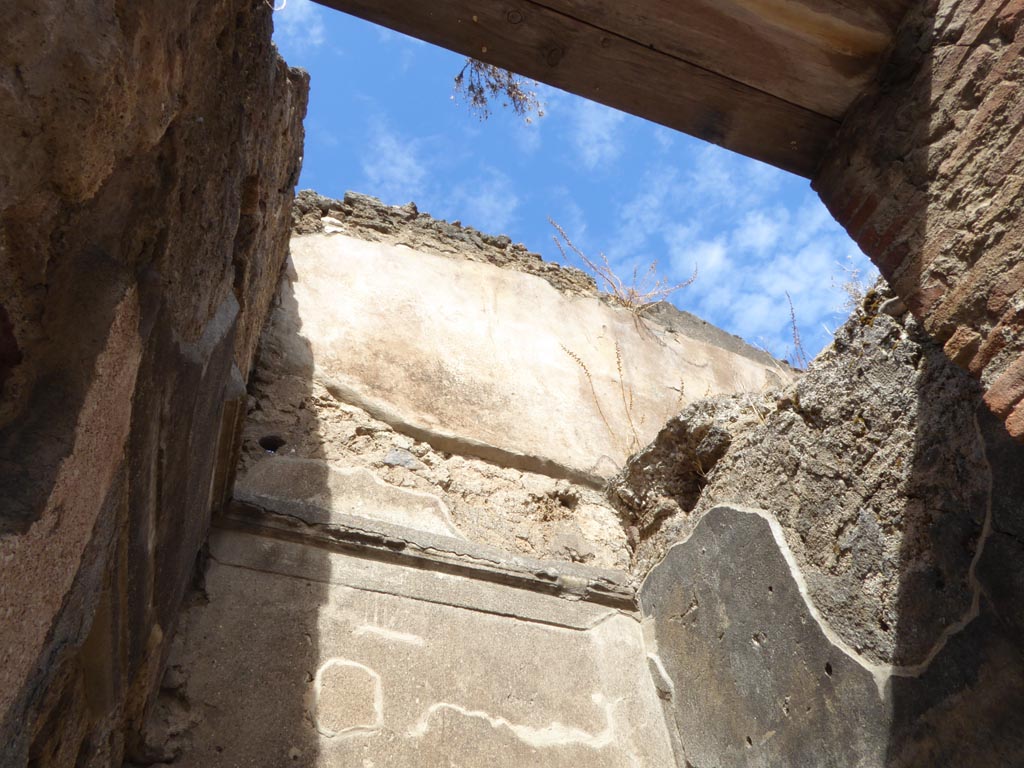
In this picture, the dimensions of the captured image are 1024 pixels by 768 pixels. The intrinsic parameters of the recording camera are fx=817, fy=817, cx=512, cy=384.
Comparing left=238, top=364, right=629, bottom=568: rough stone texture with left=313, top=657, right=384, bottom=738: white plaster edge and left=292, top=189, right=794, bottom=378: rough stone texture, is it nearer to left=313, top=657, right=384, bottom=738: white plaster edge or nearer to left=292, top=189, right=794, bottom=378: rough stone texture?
left=313, top=657, right=384, bottom=738: white plaster edge

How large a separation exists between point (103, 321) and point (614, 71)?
1.45 metres

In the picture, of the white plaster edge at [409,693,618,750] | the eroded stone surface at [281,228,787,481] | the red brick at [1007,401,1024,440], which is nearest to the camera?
the red brick at [1007,401,1024,440]

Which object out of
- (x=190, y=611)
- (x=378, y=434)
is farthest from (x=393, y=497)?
(x=190, y=611)

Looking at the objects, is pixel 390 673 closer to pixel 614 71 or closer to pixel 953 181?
pixel 614 71

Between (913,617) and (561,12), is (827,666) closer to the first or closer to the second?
(913,617)

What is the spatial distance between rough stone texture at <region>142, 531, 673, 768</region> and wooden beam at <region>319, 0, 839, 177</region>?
1761 millimetres

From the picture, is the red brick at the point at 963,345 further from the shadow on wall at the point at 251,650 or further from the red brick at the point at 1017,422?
the shadow on wall at the point at 251,650

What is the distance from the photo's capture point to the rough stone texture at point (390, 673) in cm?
234

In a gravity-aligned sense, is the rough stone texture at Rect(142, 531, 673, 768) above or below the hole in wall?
below

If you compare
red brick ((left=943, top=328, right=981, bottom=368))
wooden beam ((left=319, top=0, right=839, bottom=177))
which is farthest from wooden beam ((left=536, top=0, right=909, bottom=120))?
red brick ((left=943, top=328, right=981, bottom=368))

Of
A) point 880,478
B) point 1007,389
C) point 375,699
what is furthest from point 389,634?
point 1007,389

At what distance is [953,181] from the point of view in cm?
180

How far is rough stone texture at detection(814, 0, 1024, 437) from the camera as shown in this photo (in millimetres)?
1622

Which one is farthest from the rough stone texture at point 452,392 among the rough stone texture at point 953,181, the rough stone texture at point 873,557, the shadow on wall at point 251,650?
the rough stone texture at point 953,181
